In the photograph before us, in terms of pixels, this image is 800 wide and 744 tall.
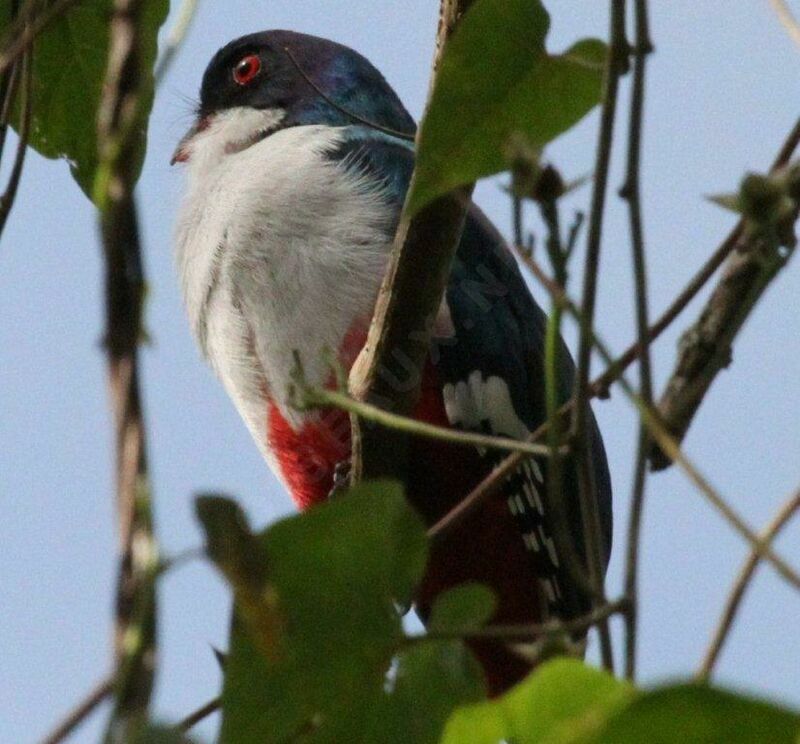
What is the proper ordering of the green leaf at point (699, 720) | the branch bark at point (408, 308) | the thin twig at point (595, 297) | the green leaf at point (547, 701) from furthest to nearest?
1. the branch bark at point (408, 308)
2. the thin twig at point (595, 297)
3. the green leaf at point (547, 701)
4. the green leaf at point (699, 720)

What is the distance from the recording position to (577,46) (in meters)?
1.66

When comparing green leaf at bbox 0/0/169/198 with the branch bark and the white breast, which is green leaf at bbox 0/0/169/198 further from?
the white breast

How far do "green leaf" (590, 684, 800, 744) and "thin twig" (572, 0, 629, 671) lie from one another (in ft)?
1.37

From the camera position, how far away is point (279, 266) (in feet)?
11.2

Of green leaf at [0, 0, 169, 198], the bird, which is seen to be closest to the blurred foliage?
green leaf at [0, 0, 169, 198]

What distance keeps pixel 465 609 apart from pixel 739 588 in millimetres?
261

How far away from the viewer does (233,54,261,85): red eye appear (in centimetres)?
421

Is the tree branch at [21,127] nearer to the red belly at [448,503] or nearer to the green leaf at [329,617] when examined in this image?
the green leaf at [329,617]

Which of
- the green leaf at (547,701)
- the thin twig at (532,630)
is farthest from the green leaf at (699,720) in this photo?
the thin twig at (532,630)

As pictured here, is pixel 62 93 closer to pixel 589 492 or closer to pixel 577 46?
pixel 577 46

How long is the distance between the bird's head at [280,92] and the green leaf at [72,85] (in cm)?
148

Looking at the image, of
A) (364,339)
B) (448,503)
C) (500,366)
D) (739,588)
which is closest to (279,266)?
(364,339)

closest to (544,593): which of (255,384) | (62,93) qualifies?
(255,384)

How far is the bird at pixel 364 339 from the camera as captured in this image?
132 inches
